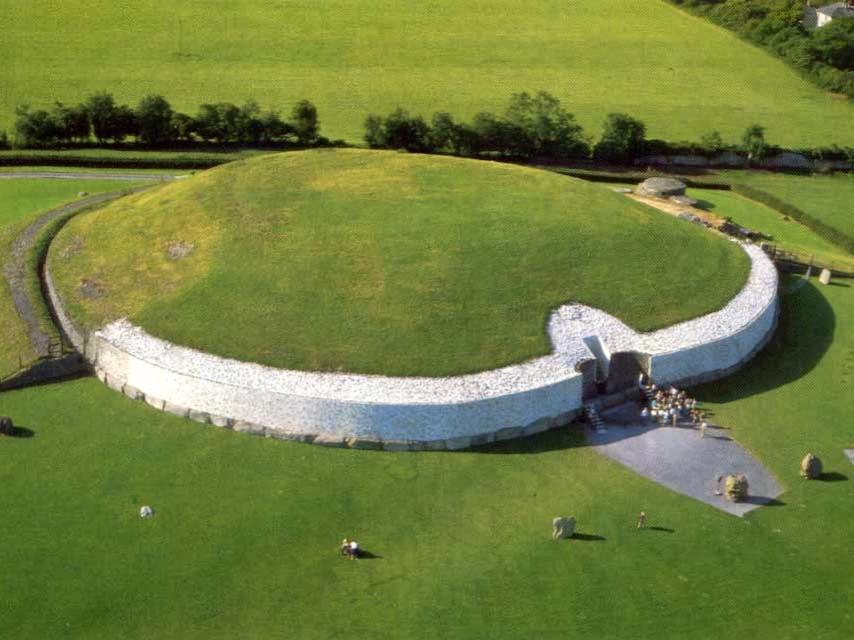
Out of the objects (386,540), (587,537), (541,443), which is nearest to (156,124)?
(541,443)

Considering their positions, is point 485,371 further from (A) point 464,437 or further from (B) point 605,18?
(B) point 605,18

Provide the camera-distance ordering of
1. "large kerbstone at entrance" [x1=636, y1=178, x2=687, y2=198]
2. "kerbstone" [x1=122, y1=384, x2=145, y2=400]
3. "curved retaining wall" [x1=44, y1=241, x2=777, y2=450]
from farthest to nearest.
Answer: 1. "large kerbstone at entrance" [x1=636, y1=178, x2=687, y2=198]
2. "kerbstone" [x1=122, y1=384, x2=145, y2=400]
3. "curved retaining wall" [x1=44, y1=241, x2=777, y2=450]

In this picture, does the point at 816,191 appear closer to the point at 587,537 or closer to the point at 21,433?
the point at 587,537

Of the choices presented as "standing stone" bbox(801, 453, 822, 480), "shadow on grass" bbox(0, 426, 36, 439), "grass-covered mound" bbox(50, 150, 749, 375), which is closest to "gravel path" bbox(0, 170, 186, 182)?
"grass-covered mound" bbox(50, 150, 749, 375)

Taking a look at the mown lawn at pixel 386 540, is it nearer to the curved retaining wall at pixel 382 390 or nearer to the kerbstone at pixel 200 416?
the kerbstone at pixel 200 416

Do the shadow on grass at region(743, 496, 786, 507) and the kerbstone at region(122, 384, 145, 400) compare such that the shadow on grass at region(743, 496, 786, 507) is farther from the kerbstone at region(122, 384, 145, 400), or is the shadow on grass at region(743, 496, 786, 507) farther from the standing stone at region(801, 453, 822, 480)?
the kerbstone at region(122, 384, 145, 400)

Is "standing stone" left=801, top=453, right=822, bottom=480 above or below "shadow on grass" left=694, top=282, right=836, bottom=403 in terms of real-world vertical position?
below
